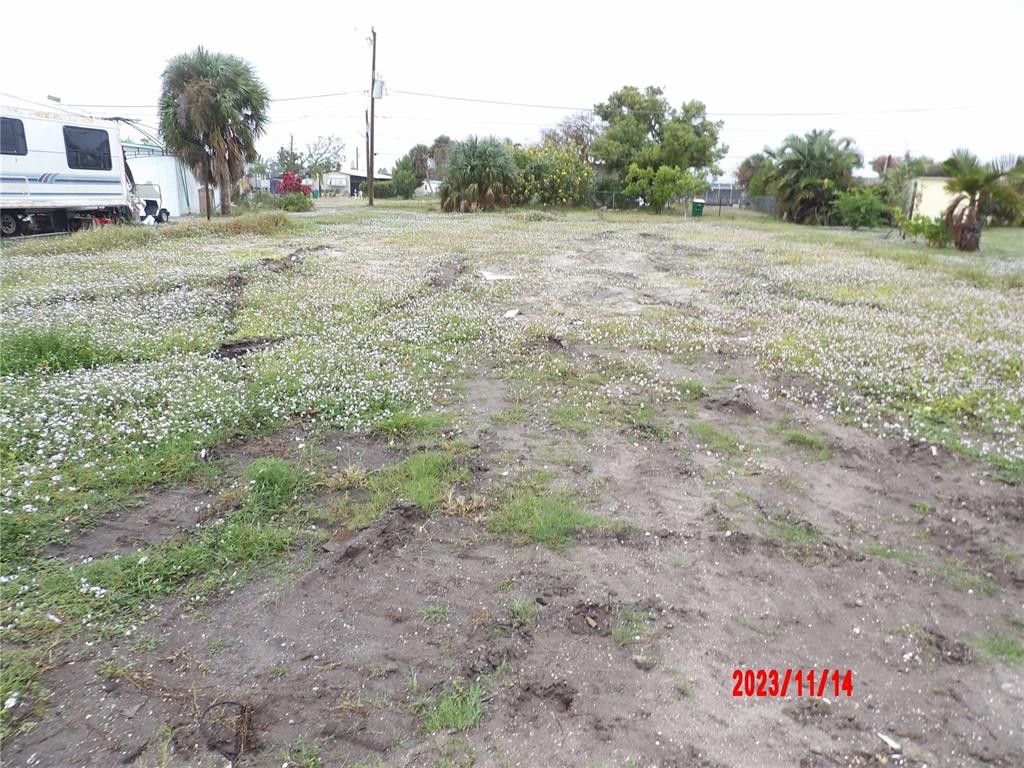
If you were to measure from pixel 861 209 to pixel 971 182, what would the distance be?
1339cm

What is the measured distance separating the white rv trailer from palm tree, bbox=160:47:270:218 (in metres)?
6.85

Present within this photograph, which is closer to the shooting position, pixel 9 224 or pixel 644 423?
pixel 644 423

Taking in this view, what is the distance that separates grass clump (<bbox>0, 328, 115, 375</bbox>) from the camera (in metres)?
6.43

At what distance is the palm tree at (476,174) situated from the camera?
36219 millimetres

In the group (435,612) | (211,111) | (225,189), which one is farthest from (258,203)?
(435,612)

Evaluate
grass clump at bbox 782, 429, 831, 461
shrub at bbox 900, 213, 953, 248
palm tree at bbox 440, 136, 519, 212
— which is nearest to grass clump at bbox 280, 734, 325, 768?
grass clump at bbox 782, 429, 831, 461

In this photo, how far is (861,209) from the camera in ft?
105

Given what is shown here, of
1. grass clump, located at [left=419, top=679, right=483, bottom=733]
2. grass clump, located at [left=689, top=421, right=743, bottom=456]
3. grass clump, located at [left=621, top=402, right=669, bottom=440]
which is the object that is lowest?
grass clump, located at [left=419, top=679, right=483, bottom=733]

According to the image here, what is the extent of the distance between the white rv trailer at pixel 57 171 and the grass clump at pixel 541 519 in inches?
715

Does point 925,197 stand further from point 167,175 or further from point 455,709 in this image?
point 455,709

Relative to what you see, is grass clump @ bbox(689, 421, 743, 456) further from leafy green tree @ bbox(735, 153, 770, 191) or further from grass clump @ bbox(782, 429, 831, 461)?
leafy green tree @ bbox(735, 153, 770, 191)

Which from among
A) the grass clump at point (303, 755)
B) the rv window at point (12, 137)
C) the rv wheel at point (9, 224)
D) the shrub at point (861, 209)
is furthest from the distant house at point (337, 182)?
the grass clump at point (303, 755)

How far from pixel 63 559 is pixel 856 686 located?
167 inches

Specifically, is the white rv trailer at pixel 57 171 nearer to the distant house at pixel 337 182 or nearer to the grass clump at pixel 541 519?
the grass clump at pixel 541 519
